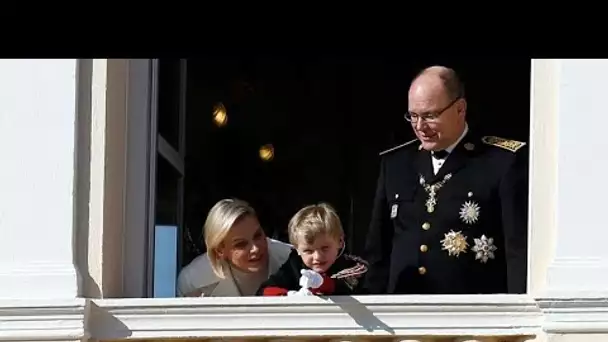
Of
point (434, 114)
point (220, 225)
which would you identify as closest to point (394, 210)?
point (434, 114)

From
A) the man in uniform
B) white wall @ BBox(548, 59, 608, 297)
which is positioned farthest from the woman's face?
white wall @ BBox(548, 59, 608, 297)

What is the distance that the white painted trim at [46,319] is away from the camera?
420 cm

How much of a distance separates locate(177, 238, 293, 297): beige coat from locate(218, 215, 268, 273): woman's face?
59mm

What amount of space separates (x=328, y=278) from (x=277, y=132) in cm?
96

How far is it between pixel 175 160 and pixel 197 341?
0.84 meters

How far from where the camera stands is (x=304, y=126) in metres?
5.15

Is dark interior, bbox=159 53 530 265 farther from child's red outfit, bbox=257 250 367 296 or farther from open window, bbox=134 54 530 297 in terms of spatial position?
child's red outfit, bbox=257 250 367 296

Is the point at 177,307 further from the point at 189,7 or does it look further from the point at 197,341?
the point at 189,7

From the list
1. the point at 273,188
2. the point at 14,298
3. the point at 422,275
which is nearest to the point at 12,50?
the point at 14,298

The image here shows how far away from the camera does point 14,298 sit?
4.23 metres

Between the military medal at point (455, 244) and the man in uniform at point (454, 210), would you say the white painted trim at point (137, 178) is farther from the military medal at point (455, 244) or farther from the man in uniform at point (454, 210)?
the military medal at point (455, 244)

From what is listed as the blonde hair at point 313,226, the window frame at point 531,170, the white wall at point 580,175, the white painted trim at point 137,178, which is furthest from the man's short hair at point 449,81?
the white painted trim at point 137,178

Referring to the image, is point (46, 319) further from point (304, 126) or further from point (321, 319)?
point (304, 126)

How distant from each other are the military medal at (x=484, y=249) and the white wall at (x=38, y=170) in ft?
4.52
